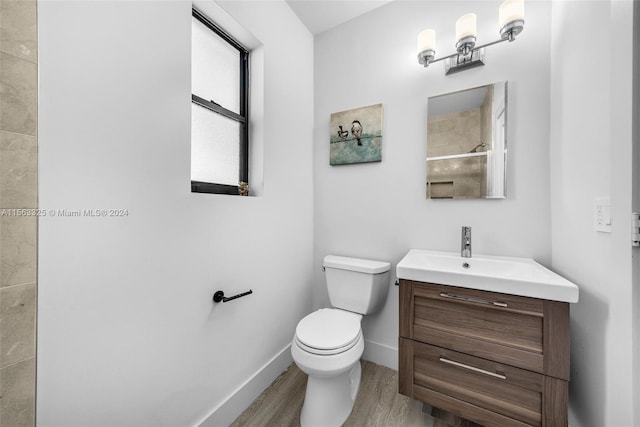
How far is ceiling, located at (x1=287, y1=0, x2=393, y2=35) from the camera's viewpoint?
67.7 inches

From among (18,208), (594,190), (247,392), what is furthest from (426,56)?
(247,392)

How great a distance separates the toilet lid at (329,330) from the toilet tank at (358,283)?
0.15 meters

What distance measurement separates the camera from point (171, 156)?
3.36 ft

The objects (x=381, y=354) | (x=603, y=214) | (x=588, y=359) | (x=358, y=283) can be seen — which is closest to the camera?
(x=603, y=214)

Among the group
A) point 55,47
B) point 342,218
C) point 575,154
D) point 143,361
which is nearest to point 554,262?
point 575,154

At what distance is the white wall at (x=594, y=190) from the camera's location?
2.44 ft

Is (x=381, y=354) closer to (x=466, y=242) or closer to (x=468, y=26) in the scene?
(x=466, y=242)

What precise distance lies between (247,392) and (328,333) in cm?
60

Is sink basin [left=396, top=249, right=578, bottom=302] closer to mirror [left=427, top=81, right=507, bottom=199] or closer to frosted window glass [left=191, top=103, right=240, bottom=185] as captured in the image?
mirror [left=427, top=81, right=507, bottom=199]

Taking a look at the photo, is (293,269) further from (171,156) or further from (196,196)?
(171,156)

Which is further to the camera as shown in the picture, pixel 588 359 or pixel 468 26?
pixel 468 26

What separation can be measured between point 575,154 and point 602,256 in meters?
0.47

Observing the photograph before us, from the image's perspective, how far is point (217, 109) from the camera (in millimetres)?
1410

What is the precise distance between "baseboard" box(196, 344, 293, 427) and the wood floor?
3cm
